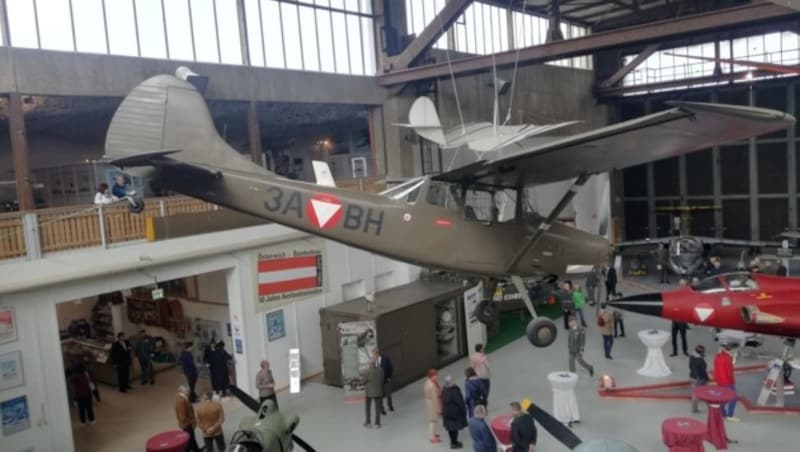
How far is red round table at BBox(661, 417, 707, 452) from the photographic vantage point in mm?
8781

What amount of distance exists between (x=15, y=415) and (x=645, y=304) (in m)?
12.1

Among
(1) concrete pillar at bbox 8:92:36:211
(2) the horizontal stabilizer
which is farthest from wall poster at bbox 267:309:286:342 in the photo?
(2) the horizontal stabilizer

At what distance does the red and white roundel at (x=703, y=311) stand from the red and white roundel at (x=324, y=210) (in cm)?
816

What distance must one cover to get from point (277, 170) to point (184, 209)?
46.6 ft

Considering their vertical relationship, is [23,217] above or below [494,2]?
below

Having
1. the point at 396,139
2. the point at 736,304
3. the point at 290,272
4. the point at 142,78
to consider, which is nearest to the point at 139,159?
the point at 142,78

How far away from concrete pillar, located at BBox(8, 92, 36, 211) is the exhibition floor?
16.0 feet

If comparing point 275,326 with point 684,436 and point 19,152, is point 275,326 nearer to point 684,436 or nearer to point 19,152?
point 19,152

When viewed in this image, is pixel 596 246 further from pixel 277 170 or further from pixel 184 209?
pixel 277 170

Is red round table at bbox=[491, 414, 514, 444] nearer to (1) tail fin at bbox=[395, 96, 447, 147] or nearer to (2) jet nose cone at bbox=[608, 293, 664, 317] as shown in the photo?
(2) jet nose cone at bbox=[608, 293, 664, 317]

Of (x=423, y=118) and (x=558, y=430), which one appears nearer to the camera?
(x=558, y=430)

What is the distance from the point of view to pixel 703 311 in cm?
1256

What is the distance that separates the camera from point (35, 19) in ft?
39.7

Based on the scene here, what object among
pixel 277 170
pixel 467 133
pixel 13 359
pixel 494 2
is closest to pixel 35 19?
pixel 13 359
